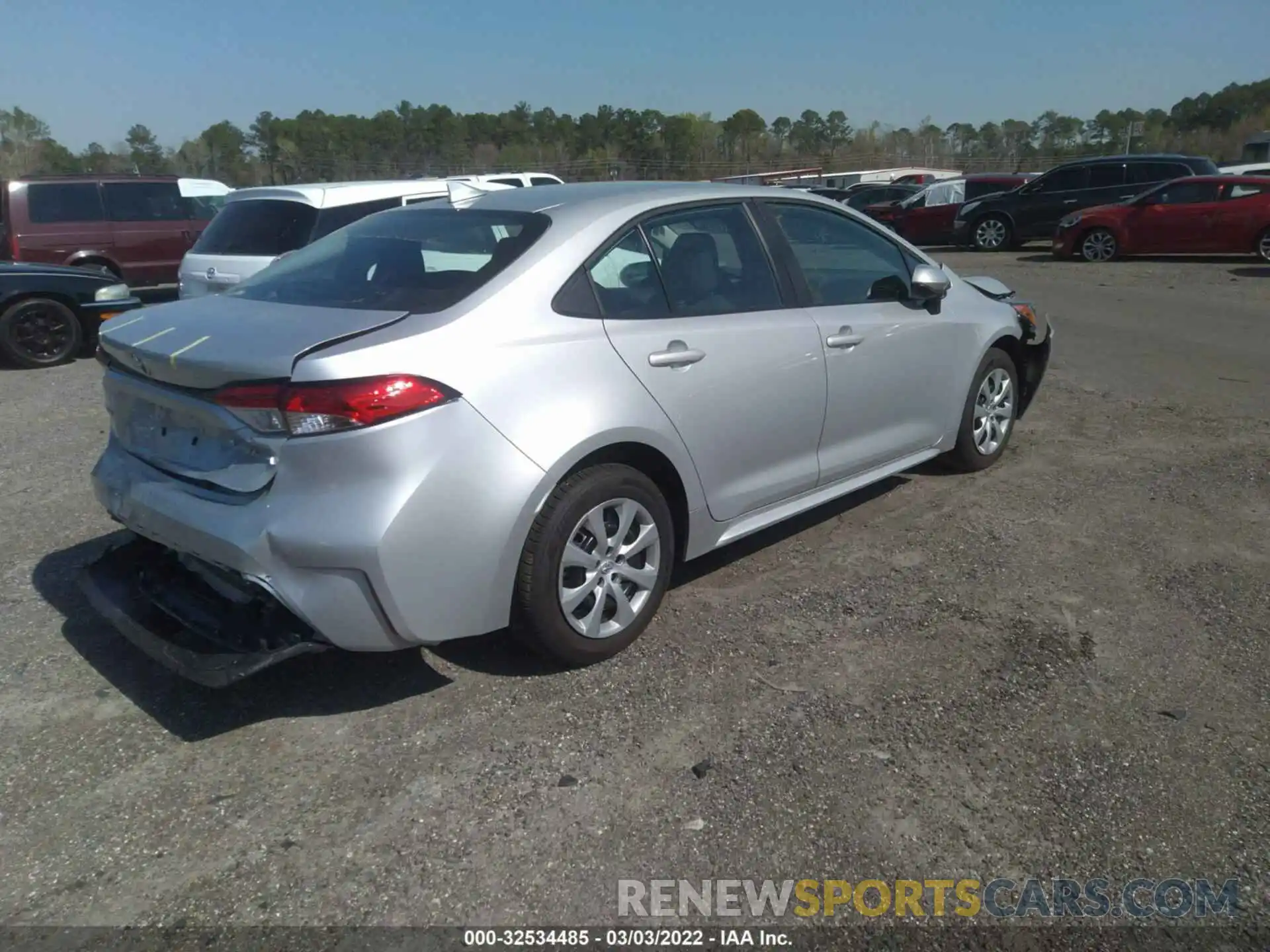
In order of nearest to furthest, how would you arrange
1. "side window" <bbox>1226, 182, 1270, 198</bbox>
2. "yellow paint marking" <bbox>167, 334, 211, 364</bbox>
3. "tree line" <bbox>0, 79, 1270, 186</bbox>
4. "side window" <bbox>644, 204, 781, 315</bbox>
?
"yellow paint marking" <bbox>167, 334, 211, 364</bbox>, "side window" <bbox>644, 204, 781, 315</bbox>, "side window" <bbox>1226, 182, 1270, 198</bbox>, "tree line" <bbox>0, 79, 1270, 186</bbox>

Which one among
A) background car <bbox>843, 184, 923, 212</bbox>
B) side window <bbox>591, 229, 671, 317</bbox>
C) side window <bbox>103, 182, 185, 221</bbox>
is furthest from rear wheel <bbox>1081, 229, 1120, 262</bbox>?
side window <bbox>591, 229, 671, 317</bbox>

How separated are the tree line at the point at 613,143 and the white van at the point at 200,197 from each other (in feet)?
54.6

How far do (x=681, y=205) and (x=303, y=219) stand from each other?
529 cm

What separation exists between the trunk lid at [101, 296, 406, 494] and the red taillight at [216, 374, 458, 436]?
0.04 meters

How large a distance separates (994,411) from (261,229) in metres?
6.04

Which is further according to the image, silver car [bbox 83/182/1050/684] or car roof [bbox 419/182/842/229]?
car roof [bbox 419/182/842/229]

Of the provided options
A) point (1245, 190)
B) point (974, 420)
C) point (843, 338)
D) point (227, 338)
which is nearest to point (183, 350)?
point (227, 338)

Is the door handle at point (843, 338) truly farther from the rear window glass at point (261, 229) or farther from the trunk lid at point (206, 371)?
the rear window glass at point (261, 229)

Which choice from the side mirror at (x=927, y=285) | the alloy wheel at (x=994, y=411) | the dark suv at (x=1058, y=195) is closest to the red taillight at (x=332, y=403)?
the side mirror at (x=927, y=285)

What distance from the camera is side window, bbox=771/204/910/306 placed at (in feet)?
14.3

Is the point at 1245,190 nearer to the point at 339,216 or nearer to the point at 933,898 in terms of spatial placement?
the point at 339,216

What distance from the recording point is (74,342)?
9547mm

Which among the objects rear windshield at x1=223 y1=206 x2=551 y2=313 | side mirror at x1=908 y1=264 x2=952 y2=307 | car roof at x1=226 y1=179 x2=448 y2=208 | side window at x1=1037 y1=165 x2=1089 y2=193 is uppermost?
side window at x1=1037 y1=165 x2=1089 y2=193

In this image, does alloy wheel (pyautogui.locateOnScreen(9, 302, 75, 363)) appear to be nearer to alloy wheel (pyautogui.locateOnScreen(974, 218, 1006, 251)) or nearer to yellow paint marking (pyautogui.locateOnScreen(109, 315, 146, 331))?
yellow paint marking (pyautogui.locateOnScreen(109, 315, 146, 331))
